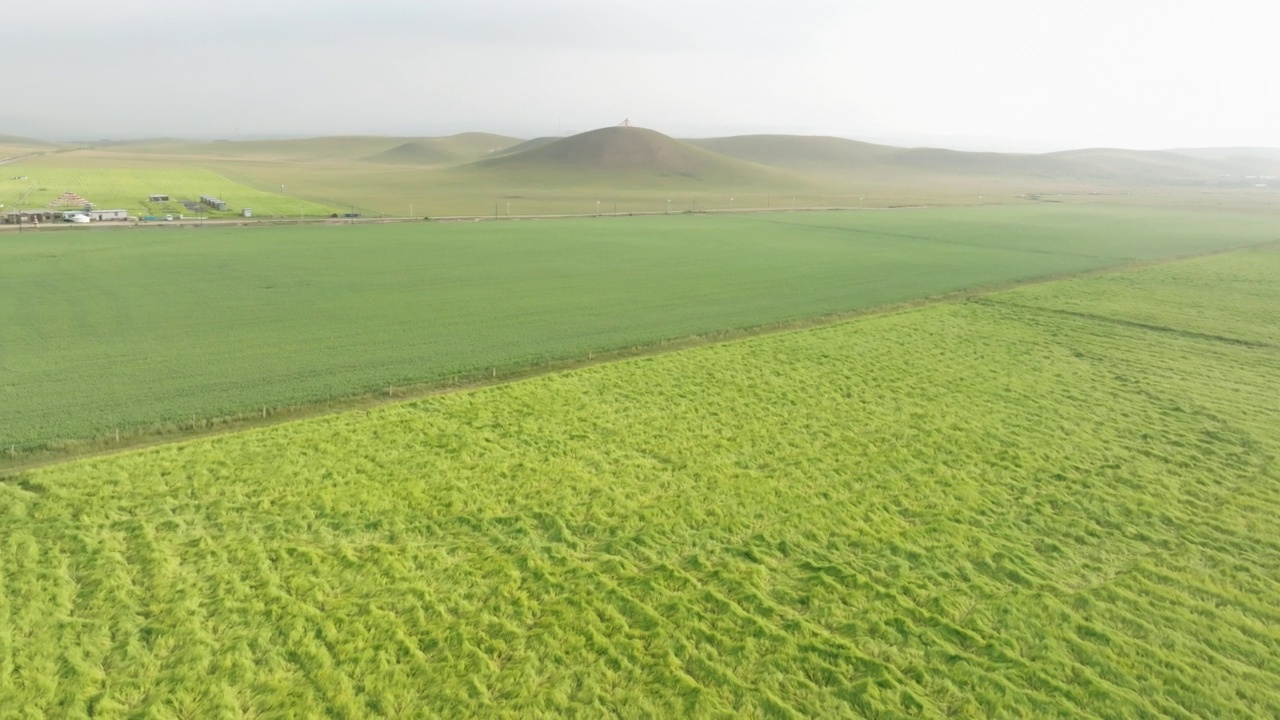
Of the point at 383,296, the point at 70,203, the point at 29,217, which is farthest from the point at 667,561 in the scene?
the point at 70,203

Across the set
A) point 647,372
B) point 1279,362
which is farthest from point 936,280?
point 647,372

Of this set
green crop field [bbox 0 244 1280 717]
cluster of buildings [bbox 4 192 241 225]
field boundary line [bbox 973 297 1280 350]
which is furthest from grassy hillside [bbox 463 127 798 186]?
green crop field [bbox 0 244 1280 717]

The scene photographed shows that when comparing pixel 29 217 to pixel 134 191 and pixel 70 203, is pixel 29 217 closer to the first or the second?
pixel 70 203

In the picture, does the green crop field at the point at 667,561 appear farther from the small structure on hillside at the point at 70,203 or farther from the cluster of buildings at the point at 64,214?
the small structure on hillside at the point at 70,203

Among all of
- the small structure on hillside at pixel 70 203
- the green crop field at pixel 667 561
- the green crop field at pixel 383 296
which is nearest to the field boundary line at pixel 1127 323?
the green crop field at pixel 383 296

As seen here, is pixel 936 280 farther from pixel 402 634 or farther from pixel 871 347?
pixel 402 634
